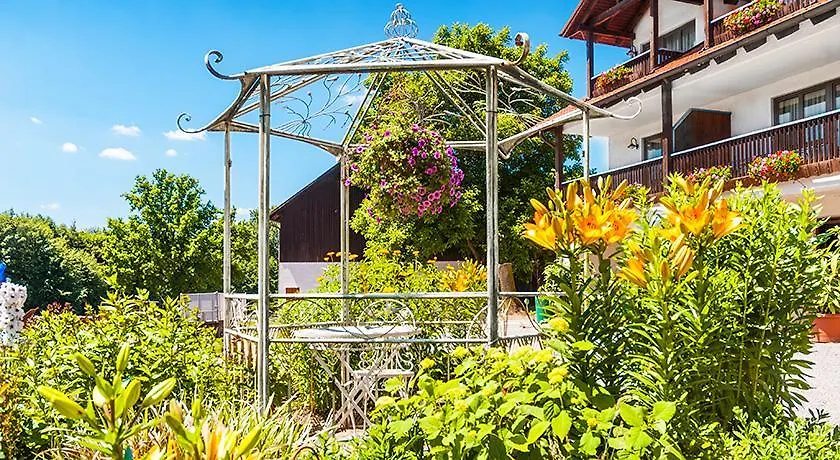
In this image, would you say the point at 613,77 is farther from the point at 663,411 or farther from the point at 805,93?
the point at 663,411

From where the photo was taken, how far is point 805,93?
1556 cm

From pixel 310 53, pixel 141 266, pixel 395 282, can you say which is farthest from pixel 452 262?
pixel 310 53

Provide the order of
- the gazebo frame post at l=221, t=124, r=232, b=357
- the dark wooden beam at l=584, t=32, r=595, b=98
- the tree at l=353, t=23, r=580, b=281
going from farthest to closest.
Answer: the tree at l=353, t=23, r=580, b=281, the dark wooden beam at l=584, t=32, r=595, b=98, the gazebo frame post at l=221, t=124, r=232, b=357

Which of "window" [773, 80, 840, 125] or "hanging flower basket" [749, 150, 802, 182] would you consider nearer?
"hanging flower basket" [749, 150, 802, 182]

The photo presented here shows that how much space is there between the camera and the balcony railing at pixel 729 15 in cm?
1398

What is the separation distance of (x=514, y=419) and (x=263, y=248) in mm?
2769

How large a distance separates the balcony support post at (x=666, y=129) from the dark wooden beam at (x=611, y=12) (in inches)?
139

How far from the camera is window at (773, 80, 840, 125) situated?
48.5ft

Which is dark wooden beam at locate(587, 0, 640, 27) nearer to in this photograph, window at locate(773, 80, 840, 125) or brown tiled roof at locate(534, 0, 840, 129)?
brown tiled roof at locate(534, 0, 840, 129)

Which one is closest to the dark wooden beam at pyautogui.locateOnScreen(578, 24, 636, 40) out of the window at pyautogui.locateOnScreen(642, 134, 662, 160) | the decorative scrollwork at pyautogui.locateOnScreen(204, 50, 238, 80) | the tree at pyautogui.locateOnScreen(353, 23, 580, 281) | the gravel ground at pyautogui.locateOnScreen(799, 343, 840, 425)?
the tree at pyautogui.locateOnScreen(353, 23, 580, 281)

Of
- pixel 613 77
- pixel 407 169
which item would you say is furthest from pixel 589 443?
pixel 613 77

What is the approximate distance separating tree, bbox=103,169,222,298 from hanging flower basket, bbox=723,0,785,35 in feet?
79.8

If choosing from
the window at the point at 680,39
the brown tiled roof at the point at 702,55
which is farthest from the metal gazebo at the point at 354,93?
the window at the point at 680,39

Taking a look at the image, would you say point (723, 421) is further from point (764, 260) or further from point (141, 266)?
point (141, 266)
